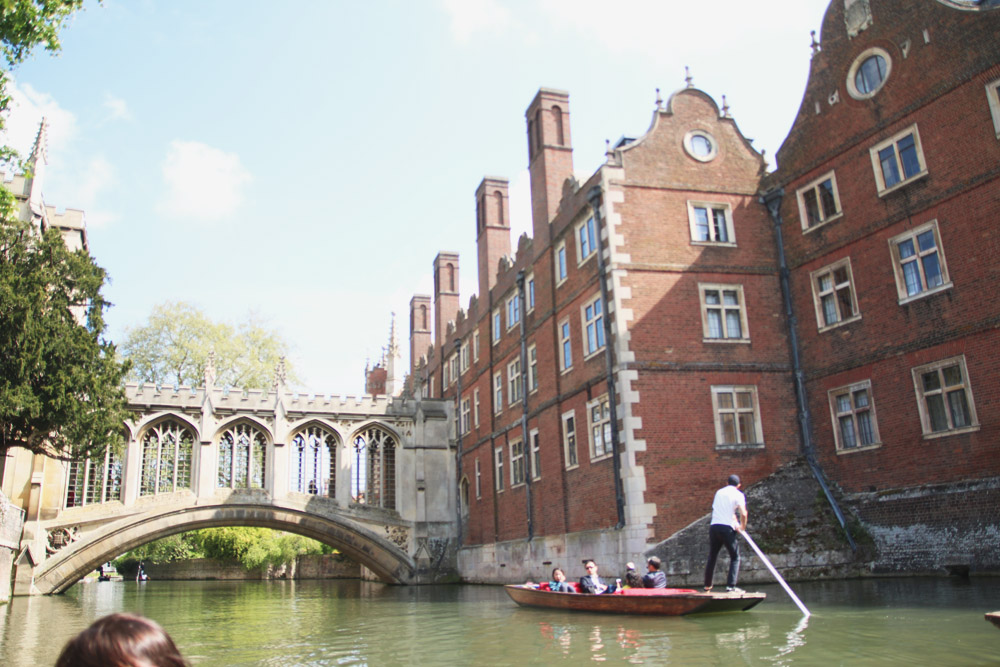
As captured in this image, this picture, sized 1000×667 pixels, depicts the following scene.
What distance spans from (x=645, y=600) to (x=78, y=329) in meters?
17.1

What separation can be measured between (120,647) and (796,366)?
21049mm

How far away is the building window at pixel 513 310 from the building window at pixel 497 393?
Answer: 208 centimetres

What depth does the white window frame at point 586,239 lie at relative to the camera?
894 inches

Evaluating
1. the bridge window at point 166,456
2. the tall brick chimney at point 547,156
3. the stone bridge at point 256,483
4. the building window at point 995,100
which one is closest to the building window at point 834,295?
the building window at point 995,100

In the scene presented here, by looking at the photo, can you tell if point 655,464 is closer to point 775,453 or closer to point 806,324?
point 775,453

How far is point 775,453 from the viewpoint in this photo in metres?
20.9

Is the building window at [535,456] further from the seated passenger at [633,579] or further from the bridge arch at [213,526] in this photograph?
the seated passenger at [633,579]

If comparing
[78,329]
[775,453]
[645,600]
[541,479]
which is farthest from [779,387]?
[78,329]

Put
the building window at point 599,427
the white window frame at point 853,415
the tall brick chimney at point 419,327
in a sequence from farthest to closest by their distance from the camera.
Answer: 1. the tall brick chimney at point 419,327
2. the building window at point 599,427
3. the white window frame at point 853,415

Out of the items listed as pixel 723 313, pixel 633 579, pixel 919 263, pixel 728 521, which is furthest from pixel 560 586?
pixel 919 263

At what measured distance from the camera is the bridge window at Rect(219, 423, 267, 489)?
1267 inches

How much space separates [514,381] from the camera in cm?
2903

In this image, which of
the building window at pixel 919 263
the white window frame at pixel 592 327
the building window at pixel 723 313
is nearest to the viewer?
the building window at pixel 919 263

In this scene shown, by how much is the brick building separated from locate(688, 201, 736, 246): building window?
6cm
